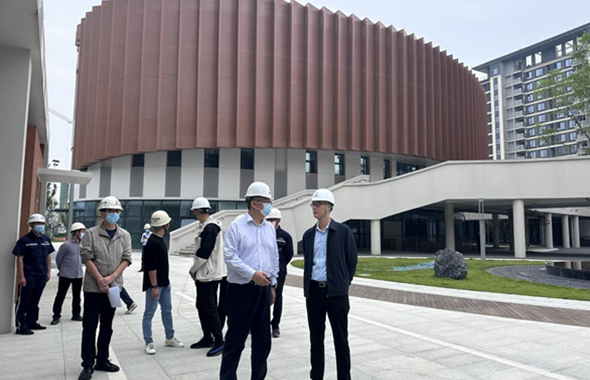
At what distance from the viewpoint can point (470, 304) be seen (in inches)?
387

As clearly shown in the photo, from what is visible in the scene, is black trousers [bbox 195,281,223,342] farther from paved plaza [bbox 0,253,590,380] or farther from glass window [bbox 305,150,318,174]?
glass window [bbox 305,150,318,174]

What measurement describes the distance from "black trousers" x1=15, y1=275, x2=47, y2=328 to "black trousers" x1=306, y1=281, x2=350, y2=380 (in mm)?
5391

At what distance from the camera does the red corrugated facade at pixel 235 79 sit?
30688mm

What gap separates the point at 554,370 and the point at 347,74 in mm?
31098

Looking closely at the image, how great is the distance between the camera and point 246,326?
403 cm

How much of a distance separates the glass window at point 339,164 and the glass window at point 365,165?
7.28 ft

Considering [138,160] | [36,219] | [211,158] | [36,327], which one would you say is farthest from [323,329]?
[138,160]

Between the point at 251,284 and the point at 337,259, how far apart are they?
3.36ft

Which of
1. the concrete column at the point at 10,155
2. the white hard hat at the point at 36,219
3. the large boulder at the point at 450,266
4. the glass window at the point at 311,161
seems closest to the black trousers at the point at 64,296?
the concrete column at the point at 10,155

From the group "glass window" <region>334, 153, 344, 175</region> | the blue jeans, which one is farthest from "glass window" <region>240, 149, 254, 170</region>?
the blue jeans

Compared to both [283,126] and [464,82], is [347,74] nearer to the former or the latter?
[283,126]

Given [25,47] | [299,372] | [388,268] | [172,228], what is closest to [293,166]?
[172,228]

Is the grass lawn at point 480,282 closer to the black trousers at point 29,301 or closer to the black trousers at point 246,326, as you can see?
the black trousers at point 246,326

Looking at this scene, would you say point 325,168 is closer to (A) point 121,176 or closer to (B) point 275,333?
(A) point 121,176
